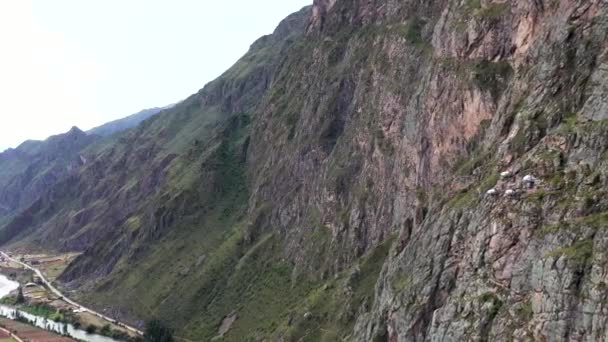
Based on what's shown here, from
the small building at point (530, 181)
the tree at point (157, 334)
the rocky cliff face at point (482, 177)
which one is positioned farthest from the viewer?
the tree at point (157, 334)

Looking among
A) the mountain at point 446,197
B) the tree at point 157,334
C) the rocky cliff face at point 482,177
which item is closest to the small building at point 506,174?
the mountain at point 446,197

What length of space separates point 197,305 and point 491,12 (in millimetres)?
124267

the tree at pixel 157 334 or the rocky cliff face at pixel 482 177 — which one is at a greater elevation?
the rocky cliff face at pixel 482 177

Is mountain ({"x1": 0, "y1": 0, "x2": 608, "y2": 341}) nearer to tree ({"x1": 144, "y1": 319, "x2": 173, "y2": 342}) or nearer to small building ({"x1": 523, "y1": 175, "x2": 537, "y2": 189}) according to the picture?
small building ({"x1": 523, "y1": 175, "x2": 537, "y2": 189})

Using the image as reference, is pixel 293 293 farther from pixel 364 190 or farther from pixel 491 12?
pixel 491 12

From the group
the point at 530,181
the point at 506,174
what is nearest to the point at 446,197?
the point at 506,174

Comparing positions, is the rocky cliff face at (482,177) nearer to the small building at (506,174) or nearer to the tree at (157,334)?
the small building at (506,174)

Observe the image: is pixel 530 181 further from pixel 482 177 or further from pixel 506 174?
pixel 482 177

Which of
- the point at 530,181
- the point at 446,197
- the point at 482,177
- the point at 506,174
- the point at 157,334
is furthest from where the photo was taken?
the point at 157,334

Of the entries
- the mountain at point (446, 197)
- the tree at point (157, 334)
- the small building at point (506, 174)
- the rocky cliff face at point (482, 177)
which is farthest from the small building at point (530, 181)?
the tree at point (157, 334)

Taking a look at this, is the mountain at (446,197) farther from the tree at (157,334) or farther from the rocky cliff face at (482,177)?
the tree at (157,334)

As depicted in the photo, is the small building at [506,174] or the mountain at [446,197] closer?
the mountain at [446,197]

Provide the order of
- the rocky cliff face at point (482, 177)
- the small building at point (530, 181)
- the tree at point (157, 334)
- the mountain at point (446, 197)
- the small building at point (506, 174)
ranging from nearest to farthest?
the rocky cliff face at point (482, 177) < the mountain at point (446, 197) < the small building at point (530, 181) < the small building at point (506, 174) < the tree at point (157, 334)

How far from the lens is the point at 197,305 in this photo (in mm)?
194750
